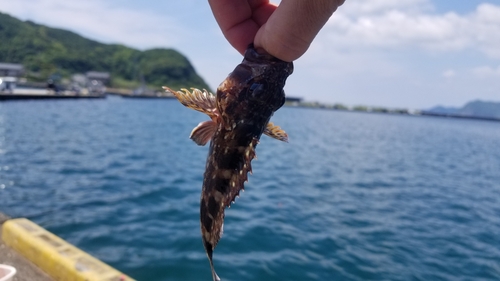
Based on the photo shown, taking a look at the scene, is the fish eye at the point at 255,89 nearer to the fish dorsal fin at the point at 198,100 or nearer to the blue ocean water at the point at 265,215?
the fish dorsal fin at the point at 198,100

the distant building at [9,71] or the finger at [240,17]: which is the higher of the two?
the distant building at [9,71]

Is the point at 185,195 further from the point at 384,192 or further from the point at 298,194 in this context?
the point at 384,192

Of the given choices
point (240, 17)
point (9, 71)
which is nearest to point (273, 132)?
point (240, 17)

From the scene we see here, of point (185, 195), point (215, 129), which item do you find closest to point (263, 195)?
point (185, 195)

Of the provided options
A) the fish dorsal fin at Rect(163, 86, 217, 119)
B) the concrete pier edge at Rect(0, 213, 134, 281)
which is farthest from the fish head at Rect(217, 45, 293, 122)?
the concrete pier edge at Rect(0, 213, 134, 281)

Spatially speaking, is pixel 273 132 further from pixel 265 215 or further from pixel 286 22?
pixel 265 215

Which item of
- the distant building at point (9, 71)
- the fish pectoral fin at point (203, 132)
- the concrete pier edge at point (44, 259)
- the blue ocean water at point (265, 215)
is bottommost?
the blue ocean water at point (265, 215)

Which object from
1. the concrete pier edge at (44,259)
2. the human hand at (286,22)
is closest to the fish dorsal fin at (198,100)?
the human hand at (286,22)
